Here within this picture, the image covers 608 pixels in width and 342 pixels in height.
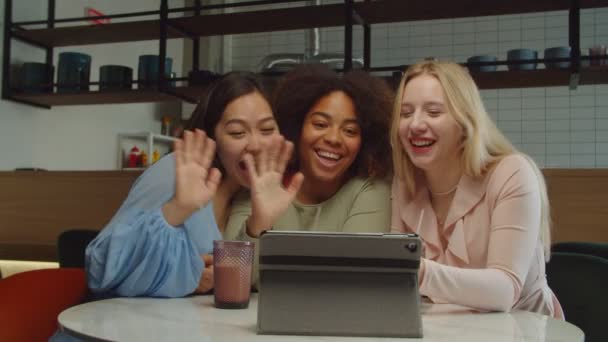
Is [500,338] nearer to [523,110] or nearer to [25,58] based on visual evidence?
[25,58]

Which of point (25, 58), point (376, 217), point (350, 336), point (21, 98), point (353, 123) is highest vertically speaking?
point (25, 58)

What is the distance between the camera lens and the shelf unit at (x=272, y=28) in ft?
10.5

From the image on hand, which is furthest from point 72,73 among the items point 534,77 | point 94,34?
point 534,77

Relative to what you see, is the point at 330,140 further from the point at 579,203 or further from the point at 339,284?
the point at 579,203

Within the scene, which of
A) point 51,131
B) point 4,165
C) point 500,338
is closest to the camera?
point 500,338

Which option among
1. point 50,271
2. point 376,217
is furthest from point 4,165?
point 376,217

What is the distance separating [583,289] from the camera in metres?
1.38

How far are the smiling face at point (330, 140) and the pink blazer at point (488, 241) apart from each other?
0.16 meters

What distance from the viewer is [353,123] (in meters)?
1.72

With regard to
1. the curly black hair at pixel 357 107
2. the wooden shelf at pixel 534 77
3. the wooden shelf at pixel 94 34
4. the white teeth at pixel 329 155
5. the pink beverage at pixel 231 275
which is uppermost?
the wooden shelf at pixel 94 34

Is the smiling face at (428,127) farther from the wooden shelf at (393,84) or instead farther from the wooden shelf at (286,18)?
the wooden shelf at (286,18)

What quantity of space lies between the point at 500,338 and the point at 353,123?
2.88ft

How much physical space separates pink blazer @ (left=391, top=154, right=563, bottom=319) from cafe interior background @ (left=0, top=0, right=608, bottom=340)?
43.2 inches

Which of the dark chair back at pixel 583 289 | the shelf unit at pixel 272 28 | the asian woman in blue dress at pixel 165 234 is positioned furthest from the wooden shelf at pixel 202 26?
the dark chair back at pixel 583 289
